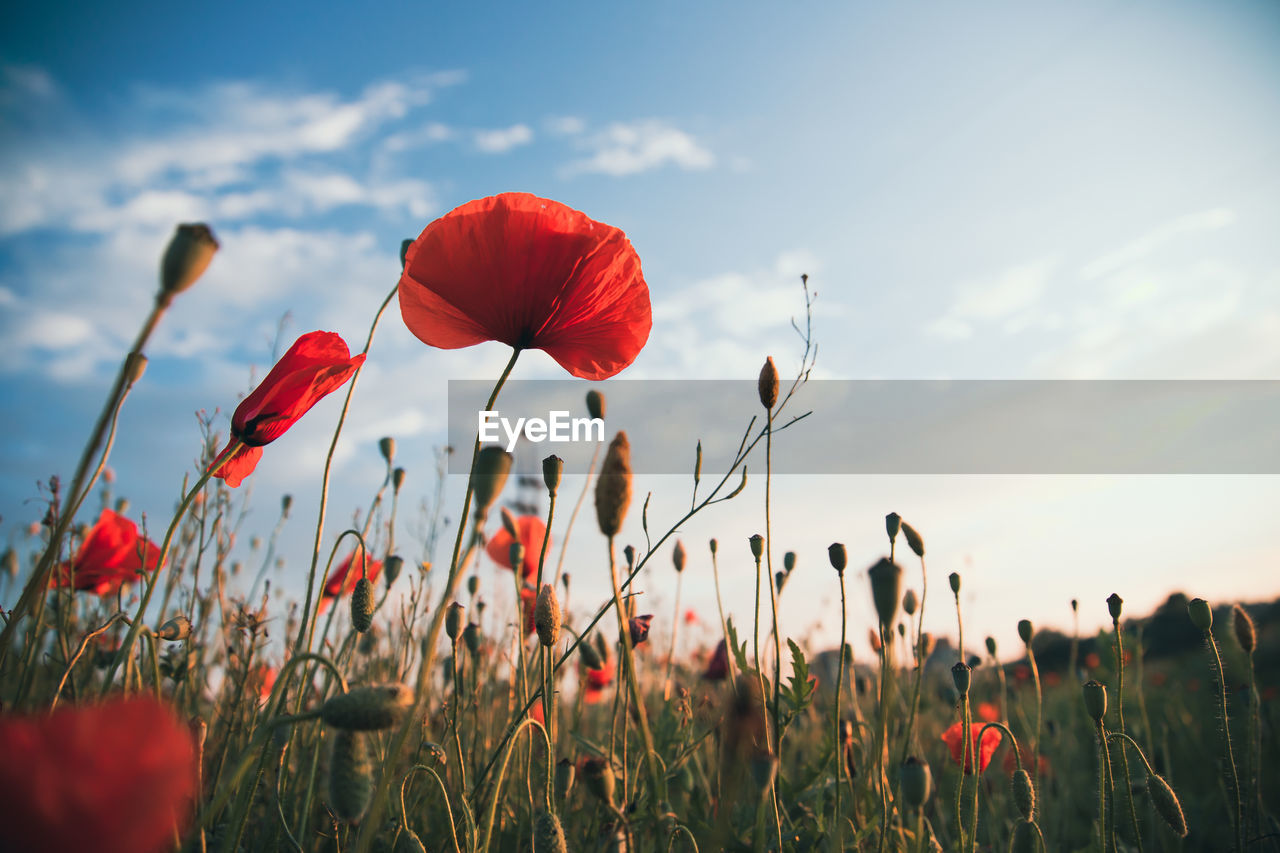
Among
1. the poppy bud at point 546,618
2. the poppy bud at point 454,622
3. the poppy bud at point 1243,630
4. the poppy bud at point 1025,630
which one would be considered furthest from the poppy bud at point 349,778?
the poppy bud at point 1243,630

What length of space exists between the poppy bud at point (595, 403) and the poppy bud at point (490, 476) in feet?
2.11

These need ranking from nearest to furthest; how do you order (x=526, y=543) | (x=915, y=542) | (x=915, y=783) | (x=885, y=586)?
1. (x=885, y=586)
2. (x=915, y=783)
3. (x=915, y=542)
4. (x=526, y=543)

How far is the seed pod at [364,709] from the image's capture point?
2.26 feet

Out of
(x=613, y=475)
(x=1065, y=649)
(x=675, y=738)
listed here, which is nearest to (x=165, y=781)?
(x=613, y=475)

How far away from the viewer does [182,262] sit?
655 millimetres

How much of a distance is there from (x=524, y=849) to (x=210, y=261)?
1.69 metres

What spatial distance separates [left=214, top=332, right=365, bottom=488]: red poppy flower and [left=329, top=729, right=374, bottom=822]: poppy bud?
2.20 feet

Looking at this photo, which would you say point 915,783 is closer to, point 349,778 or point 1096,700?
point 1096,700

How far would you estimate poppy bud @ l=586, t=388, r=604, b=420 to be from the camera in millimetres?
1443

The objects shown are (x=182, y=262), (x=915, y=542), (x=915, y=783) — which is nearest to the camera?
(x=182, y=262)

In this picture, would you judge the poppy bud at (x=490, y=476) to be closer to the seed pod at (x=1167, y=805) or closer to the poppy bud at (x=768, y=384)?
the poppy bud at (x=768, y=384)

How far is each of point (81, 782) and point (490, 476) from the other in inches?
16.6

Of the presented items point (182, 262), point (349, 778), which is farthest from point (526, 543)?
point (182, 262)

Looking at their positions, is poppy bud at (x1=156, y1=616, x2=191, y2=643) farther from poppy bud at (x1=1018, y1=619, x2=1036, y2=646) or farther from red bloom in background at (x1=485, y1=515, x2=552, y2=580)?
poppy bud at (x1=1018, y1=619, x2=1036, y2=646)
